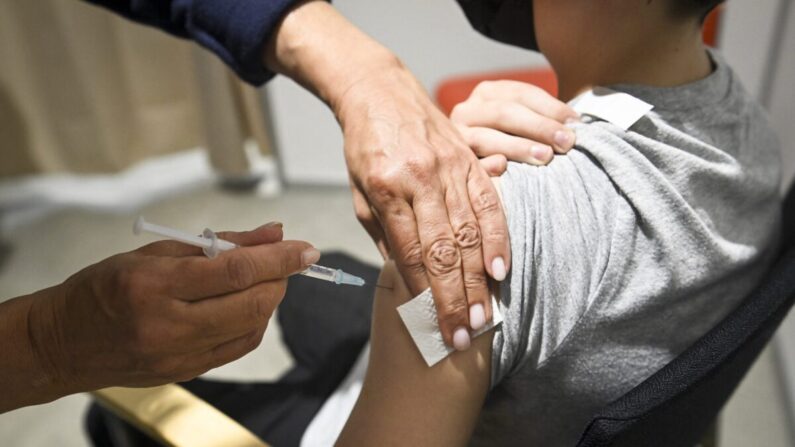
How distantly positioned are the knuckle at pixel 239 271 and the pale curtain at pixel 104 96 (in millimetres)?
1566

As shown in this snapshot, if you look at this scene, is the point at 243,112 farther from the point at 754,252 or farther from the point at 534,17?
the point at 754,252

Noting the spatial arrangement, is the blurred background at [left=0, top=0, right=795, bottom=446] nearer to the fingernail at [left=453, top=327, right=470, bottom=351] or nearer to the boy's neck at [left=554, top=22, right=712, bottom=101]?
the boy's neck at [left=554, top=22, right=712, bottom=101]

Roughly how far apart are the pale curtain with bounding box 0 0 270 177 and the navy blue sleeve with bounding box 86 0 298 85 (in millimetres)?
867

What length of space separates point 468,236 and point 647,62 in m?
0.30

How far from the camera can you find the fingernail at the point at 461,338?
60cm

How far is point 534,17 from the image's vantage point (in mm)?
749

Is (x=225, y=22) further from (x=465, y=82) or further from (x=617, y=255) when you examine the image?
(x=465, y=82)

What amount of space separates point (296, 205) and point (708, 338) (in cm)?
146

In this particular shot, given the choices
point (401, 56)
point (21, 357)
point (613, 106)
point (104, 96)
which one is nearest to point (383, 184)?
point (613, 106)

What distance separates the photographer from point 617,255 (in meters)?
0.61

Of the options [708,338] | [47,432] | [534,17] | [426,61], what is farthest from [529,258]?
[47,432]

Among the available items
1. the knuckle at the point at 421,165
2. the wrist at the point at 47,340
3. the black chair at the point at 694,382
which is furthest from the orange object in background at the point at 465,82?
the wrist at the point at 47,340

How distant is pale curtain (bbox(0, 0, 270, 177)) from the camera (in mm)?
2180

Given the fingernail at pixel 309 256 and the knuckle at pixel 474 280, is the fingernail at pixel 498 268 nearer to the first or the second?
the knuckle at pixel 474 280
